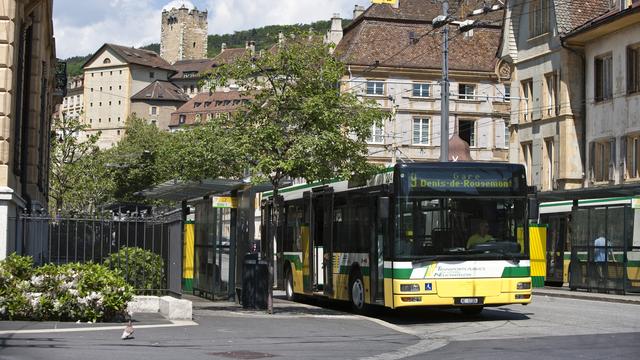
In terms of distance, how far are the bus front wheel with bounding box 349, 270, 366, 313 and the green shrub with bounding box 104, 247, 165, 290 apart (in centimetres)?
415

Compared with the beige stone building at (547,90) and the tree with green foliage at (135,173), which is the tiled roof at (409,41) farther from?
the beige stone building at (547,90)

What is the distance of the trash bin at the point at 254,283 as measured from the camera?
76.7ft

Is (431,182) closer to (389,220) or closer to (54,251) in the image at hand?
(389,220)

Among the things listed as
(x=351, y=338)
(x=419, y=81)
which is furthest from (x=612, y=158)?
(x=419, y=81)

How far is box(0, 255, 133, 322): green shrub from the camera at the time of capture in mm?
17281

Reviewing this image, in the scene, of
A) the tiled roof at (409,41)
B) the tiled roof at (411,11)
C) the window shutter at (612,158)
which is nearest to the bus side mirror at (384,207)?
the window shutter at (612,158)

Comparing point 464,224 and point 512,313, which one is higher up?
point 464,224

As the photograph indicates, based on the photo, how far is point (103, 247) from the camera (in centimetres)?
2061

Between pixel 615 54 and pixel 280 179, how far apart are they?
82.1 feet

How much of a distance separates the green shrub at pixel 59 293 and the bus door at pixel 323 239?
779 centimetres

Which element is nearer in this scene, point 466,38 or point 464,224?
point 464,224

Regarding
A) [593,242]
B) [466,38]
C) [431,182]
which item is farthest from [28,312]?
[466,38]

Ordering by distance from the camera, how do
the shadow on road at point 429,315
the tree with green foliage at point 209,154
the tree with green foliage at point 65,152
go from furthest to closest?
the tree with green foliage at point 65,152 → the shadow on road at point 429,315 → the tree with green foliage at point 209,154

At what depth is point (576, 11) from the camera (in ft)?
160
